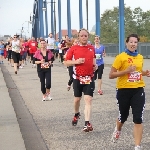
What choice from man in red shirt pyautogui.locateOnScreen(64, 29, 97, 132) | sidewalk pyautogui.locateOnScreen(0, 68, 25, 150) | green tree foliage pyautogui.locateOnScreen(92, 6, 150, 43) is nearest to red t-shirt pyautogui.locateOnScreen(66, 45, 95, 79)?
man in red shirt pyautogui.locateOnScreen(64, 29, 97, 132)

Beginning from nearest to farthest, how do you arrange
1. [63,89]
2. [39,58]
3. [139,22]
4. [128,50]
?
[128,50], [39,58], [63,89], [139,22]

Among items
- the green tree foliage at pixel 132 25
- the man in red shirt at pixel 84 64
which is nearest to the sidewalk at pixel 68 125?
the man in red shirt at pixel 84 64

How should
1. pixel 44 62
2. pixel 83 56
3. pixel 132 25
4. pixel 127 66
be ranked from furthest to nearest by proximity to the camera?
pixel 132 25 < pixel 44 62 < pixel 83 56 < pixel 127 66

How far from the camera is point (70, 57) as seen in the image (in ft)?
26.4

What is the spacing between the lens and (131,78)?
245 inches

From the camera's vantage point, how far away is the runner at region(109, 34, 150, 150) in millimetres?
6125

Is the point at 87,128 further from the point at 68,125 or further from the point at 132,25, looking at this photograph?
the point at 132,25

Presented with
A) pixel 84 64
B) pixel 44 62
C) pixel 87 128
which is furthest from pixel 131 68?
pixel 44 62

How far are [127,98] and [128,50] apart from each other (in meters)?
0.66

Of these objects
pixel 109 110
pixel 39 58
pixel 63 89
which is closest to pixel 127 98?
pixel 109 110

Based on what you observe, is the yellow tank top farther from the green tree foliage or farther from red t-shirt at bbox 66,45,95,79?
the green tree foliage

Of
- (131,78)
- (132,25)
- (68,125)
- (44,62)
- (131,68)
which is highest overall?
(132,25)

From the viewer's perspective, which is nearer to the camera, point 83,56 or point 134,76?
point 134,76

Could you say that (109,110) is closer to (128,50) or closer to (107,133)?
(107,133)
